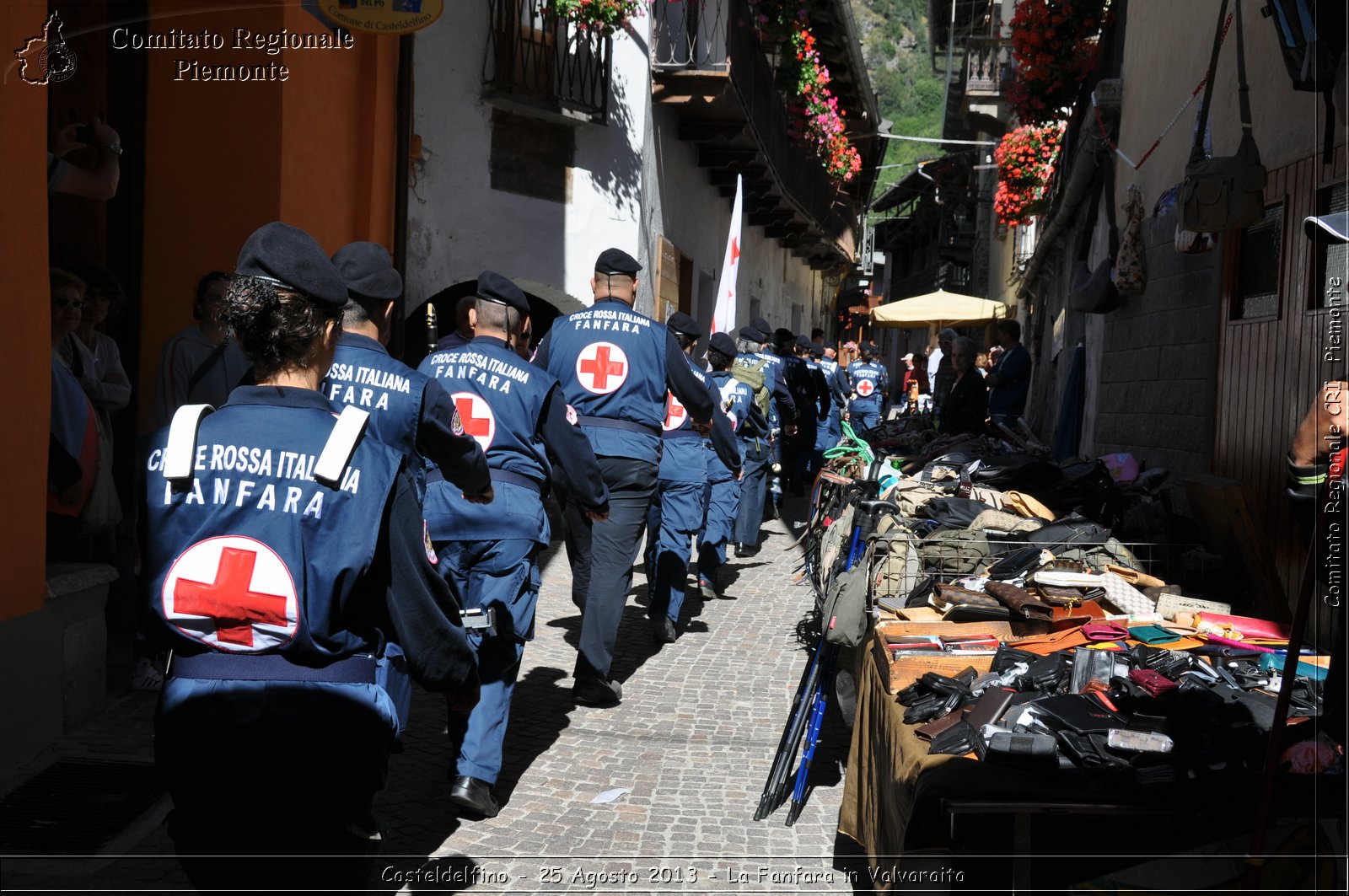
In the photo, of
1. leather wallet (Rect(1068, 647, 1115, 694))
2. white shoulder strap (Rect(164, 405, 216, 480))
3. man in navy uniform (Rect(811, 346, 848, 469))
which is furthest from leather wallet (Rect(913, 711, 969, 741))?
man in navy uniform (Rect(811, 346, 848, 469))

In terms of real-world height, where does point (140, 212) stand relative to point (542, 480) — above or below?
above

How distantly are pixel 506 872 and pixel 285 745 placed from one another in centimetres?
183

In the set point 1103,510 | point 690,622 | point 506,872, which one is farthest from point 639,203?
point 506,872

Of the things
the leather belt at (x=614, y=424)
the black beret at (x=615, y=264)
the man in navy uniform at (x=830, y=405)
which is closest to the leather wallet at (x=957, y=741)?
the leather belt at (x=614, y=424)

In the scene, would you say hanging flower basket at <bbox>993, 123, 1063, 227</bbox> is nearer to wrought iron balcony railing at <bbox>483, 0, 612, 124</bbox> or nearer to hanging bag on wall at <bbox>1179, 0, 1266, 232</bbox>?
wrought iron balcony railing at <bbox>483, 0, 612, 124</bbox>

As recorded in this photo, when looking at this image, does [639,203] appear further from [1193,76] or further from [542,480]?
[542,480]

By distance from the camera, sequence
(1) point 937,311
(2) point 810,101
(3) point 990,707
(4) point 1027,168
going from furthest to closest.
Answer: (1) point 937,311 → (2) point 810,101 → (4) point 1027,168 → (3) point 990,707

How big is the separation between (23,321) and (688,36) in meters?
9.82

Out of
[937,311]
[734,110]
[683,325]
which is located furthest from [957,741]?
[937,311]

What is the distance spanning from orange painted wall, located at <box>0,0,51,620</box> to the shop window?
5.10 meters

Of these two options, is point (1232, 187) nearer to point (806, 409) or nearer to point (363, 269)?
point (363, 269)

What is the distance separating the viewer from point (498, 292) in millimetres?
5160

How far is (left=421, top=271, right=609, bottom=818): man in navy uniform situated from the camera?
178 inches

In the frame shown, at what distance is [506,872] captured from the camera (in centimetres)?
401
